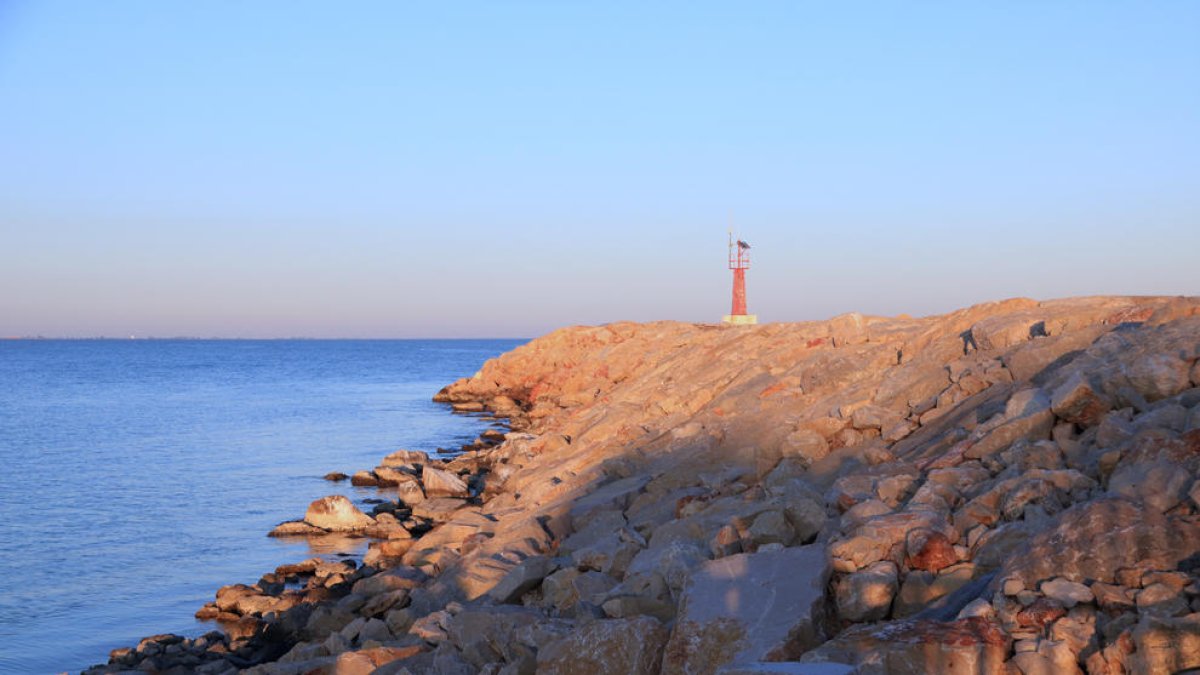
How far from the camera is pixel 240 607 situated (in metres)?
15.2

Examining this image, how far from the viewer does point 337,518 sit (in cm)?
2069

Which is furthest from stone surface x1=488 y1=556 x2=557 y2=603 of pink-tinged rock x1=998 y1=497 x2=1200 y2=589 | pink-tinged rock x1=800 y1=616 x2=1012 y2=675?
pink-tinged rock x1=998 y1=497 x2=1200 y2=589

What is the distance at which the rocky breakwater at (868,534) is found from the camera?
6.45 meters

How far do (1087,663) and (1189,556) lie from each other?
1.13 m

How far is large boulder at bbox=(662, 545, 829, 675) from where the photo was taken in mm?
7039

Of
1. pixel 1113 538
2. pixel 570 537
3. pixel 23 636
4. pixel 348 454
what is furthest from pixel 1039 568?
pixel 348 454

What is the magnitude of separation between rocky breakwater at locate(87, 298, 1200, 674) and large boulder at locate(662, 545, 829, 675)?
0.02 m

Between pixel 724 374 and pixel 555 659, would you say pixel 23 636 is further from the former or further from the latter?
pixel 724 374

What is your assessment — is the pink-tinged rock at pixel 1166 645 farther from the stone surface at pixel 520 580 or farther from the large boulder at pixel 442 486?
the large boulder at pixel 442 486

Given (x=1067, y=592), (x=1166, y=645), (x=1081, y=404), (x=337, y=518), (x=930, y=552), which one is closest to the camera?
(x=1166, y=645)

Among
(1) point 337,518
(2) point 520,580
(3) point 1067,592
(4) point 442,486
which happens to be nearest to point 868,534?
(3) point 1067,592

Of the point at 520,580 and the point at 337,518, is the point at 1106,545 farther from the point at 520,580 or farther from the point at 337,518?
the point at 337,518

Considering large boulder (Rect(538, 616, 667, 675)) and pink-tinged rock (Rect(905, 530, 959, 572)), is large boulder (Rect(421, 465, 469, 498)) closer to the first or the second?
large boulder (Rect(538, 616, 667, 675))

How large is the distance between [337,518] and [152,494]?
8129 mm
